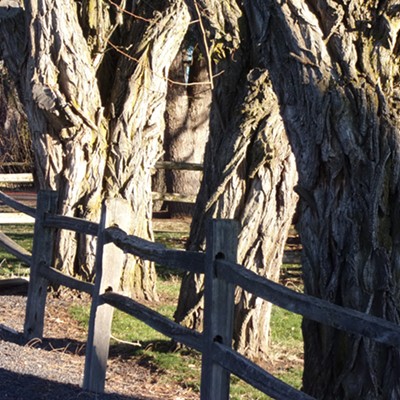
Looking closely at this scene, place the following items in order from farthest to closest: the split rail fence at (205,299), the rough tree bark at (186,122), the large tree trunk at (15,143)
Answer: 1. the large tree trunk at (15,143)
2. the rough tree bark at (186,122)
3. the split rail fence at (205,299)

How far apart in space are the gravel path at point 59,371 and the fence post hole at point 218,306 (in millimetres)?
1566

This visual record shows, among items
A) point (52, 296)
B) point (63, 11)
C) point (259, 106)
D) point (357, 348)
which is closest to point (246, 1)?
point (357, 348)

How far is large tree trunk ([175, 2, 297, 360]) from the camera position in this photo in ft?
30.0

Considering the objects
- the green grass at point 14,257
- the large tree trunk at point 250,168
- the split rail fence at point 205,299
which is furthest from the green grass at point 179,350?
the green grass at point 14,257

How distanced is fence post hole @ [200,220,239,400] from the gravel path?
1.57m

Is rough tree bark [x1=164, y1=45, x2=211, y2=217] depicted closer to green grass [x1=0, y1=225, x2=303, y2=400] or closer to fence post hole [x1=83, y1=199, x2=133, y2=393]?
green grass [x1=0, y1=225, x2=303, y2=400]

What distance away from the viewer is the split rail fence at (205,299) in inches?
193

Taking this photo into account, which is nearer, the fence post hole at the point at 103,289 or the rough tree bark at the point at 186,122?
the fence post hole at the point at 103,289

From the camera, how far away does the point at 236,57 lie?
925 cm

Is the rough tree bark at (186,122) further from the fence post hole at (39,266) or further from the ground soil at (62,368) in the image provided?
the fence post hole at (39,266)

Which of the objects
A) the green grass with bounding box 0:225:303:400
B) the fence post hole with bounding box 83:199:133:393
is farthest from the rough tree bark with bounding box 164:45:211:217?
the fence post hole with bounding box 83:199:133:393

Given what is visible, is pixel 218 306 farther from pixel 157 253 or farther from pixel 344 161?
pixel 344 161

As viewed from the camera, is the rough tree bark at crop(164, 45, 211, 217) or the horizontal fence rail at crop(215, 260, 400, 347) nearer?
the horizontal fence rail at crop(215, 260, 400, 347)

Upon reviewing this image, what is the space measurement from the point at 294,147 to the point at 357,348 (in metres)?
1.26
